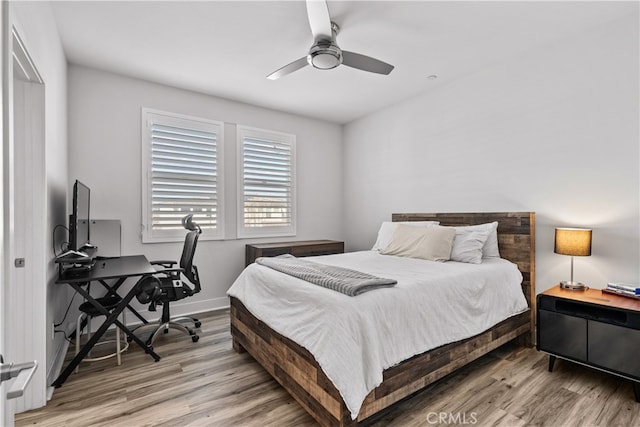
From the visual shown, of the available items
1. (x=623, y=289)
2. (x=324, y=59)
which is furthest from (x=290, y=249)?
(x=623, y=289)

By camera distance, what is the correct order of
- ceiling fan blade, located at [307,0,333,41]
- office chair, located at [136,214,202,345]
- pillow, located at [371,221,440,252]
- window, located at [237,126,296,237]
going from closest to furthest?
ceiling fan blade, located at [307,0,333,41] < office chair, located at [136,214,202,345] < pillow, located at [371,221,440,252] < window, located at [237,126,296,237]

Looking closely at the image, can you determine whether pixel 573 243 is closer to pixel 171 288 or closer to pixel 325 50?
pixel 325 50

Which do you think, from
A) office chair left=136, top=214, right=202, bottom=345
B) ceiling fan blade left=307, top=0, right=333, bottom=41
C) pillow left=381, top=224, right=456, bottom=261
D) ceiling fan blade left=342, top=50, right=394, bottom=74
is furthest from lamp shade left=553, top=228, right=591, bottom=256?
office chair left=136, top=214, right=202, bottom=345

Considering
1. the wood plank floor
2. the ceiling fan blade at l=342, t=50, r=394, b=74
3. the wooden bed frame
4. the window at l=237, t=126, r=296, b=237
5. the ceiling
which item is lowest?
the wood plank floor

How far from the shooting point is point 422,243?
3.12 metres

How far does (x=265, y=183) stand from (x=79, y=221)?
2.20 meters

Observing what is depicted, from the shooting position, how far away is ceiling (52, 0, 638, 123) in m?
2.33

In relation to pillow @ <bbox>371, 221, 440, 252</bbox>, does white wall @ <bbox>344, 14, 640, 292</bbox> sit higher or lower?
higher

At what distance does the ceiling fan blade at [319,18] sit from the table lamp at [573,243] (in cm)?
239

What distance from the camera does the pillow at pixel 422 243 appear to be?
2992 millimetres

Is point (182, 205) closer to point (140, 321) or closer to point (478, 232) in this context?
point (140, 321)

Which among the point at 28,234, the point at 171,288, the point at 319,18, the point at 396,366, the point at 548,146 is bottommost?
the point at 396,366

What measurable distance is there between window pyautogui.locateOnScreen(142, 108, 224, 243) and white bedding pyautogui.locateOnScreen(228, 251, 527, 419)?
1.48 meters

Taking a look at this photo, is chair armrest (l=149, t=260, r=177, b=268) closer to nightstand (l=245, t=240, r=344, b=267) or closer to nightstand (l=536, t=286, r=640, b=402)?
nightstand (l=245, t=240, r=344, b=267)
